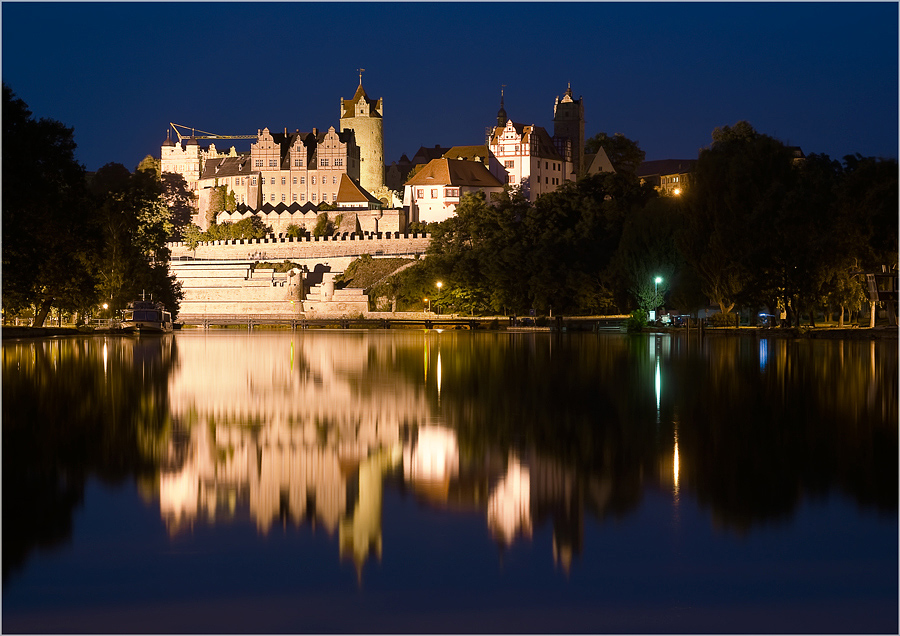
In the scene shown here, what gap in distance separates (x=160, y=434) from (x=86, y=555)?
222 inches

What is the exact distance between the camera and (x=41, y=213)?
118ft

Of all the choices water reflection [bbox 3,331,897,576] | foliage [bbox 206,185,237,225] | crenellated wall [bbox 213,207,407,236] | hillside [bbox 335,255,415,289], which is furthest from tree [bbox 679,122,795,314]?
foliage [bbox 206,185,237,225]

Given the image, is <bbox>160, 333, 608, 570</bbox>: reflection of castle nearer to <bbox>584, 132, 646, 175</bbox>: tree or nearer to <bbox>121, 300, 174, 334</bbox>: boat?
<bbox>121, 300, 174, 334</bbox>: boat

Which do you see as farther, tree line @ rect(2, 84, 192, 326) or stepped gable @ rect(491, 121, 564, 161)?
stepped gable @ rect(491, 121, 564, 161)

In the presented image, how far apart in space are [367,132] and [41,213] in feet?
315

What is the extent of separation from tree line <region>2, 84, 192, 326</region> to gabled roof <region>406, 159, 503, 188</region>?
48.2 m

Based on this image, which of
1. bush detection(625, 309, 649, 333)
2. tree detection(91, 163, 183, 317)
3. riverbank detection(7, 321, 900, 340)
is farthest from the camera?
tree detection(91, 163, 183, 317)

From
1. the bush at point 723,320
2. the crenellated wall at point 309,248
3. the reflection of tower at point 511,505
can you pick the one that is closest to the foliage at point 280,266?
the crenellated wall at point 309,248

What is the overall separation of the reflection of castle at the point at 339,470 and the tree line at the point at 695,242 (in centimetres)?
2726

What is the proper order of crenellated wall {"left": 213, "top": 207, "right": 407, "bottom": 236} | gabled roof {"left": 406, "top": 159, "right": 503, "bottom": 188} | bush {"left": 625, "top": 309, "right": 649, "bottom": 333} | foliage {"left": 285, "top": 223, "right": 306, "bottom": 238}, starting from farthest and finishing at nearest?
gabled roof {"left": 406, "top": 159, "right": 503, "bottom": 188}, crenellated wall {"left": 213, "top": 207, "right": 407, "bottom": 236}, foliage {"left": 285, "top": 223, "right": 306, "bottom": 238}, bush {"left": 625, "top": 309, "right": 649, "bottom": 333}

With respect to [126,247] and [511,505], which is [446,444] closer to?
[511,505]

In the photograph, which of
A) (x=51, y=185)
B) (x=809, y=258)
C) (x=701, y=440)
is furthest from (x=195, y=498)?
(x=809, y=258)

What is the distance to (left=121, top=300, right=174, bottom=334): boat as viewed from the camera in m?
55.5

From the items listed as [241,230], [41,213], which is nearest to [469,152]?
[241,230]
